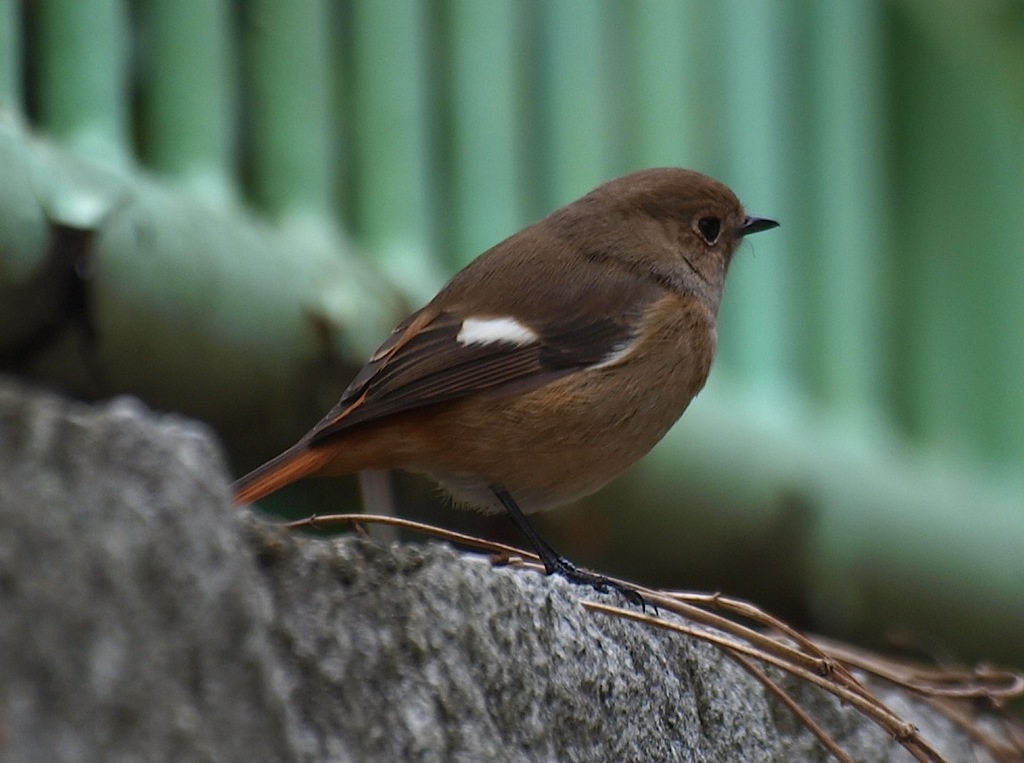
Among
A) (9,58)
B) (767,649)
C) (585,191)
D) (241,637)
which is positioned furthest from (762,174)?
(241,637)

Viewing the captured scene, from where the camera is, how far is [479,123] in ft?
17.6

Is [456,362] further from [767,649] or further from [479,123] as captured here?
[479,123]

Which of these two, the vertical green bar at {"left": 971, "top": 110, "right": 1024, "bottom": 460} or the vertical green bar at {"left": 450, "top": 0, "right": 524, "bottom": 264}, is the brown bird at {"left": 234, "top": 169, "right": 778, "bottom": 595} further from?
the vertical green bar at {"left": 971, "top": 110, "right": 1024, "bottom": 460}

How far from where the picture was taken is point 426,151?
5219 mm

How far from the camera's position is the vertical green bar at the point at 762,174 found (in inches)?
238

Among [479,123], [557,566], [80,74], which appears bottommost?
[557,566]

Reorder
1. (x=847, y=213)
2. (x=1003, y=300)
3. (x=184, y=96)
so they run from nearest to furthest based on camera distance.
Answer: (x=184, y=96)
(x=847, y=213)
(x=1003, y=300)

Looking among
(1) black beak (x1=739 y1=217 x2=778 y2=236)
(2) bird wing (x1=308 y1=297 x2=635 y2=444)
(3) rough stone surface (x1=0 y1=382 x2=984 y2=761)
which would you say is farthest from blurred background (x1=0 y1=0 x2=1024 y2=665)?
(3) rough stone surface (x1=0 y1=382 x2=984 y2=761)

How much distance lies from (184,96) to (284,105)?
0.41 metres

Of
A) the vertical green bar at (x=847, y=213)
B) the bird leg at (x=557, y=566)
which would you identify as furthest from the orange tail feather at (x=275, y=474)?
the vertical green bar at (x=847, y=213)

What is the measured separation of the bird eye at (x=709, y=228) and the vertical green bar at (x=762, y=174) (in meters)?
1.17

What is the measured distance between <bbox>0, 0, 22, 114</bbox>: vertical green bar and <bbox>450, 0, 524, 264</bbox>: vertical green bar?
71.6 inches

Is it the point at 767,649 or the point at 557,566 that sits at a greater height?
the point at 767,649

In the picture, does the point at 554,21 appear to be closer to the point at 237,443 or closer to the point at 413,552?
the point at 237,443
